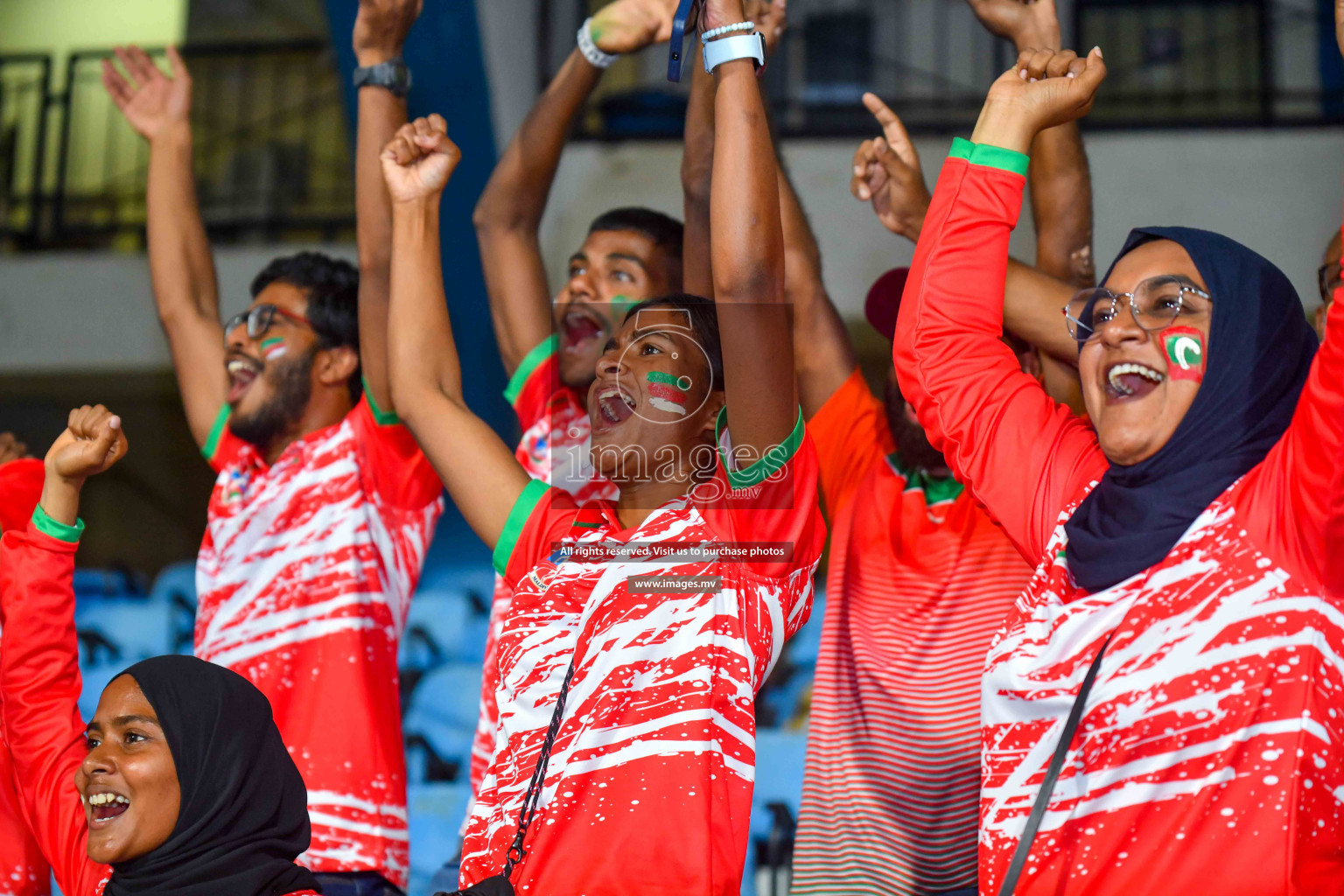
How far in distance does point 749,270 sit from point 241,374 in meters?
1.28

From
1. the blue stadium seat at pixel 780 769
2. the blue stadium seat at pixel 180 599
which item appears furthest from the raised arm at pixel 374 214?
the blue stadium seat at pixel 180 599

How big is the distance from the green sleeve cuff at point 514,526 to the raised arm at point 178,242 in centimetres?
105

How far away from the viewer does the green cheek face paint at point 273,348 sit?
8.29 feet

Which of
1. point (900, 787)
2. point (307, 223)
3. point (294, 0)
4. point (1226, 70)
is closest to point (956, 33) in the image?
point (1226, 70)

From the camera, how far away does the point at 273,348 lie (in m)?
2.54

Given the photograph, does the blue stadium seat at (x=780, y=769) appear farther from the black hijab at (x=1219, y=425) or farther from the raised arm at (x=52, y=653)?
the black hijab at (x=1219, y=425)

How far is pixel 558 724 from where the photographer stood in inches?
65.4

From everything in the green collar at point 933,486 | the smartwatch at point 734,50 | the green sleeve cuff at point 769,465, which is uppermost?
the smartwatch at point 734,50

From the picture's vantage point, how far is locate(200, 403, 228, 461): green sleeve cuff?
2633 millimetres

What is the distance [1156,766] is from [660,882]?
0.58 metres

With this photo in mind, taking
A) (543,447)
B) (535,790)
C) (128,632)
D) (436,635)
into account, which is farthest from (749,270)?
(128,632)

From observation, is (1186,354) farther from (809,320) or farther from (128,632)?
(128,632)

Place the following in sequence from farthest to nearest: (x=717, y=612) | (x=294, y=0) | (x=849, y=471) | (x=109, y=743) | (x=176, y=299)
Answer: (x=294, y=0) → (x=176, y=299) → (x=849, y=471) → (x=109, y=743) → (x=717, y=612)

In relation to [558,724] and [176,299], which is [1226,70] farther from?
[558,724]
